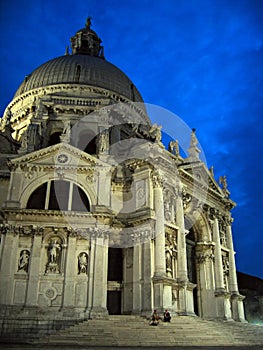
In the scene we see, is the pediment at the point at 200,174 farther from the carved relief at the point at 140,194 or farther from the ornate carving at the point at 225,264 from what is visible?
the ornate carving at the point at 225,264

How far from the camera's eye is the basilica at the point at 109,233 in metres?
22.7

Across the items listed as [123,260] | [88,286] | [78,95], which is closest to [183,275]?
[123,260]

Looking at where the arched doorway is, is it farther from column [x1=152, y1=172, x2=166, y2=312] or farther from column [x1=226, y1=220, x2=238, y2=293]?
column [x1=152, y1=172, x2=166, y2=312]

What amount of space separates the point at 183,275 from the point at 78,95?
20.9m

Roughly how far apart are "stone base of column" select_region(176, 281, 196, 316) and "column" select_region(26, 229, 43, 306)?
28.7 ft

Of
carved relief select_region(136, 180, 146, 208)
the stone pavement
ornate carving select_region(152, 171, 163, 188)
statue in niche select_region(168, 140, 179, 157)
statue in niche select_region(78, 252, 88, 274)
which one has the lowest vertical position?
the stone pavement

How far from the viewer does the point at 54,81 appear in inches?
1563

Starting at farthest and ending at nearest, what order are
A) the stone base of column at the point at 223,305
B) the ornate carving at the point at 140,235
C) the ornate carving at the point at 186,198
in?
1. the ornate carving at the point at 186,198
2. the stone base of column at the point at 223,305
3. the ornate carving at the point at 140,235

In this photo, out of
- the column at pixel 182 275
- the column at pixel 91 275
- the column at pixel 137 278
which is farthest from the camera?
the column at pixel 182 275

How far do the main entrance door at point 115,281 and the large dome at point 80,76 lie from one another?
65.6ft

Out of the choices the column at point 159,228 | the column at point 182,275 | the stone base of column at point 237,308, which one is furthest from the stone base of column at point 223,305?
the column at point 159,228

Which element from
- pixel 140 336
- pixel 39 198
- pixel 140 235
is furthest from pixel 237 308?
pixel 39 198

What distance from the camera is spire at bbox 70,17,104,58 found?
4897cm

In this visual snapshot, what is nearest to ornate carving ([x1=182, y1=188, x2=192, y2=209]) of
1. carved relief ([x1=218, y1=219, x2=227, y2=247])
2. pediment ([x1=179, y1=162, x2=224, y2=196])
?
pediment ([x1=179, y1=162, x2=224, y2=196])
